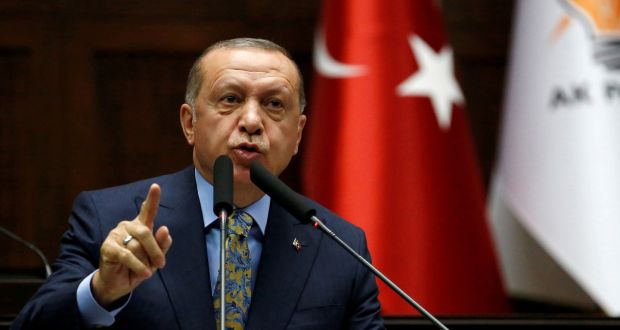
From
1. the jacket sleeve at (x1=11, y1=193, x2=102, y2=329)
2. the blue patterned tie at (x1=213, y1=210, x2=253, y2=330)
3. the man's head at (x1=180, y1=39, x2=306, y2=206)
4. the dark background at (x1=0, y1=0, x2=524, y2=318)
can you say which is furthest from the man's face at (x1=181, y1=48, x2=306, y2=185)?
the dark background at (x1=0, y1=0, x2=524, y2=318)

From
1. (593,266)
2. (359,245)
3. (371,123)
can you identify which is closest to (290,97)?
(359,245)

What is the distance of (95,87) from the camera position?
12.4ft

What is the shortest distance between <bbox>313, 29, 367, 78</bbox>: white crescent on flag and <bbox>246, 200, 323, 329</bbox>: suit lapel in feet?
4.38

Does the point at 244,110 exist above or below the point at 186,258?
above

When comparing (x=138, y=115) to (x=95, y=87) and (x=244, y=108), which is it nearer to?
(x=95, y=87)

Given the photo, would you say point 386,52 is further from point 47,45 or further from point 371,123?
point 47,45

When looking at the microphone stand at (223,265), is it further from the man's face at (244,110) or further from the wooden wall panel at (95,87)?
the wooden wall panel at (95,87)

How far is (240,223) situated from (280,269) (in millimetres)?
123

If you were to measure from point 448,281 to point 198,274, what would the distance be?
61.2 inches

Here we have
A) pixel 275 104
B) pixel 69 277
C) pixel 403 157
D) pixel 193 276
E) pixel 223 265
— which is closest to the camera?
pixel 223 265

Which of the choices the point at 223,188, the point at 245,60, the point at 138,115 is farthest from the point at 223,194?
the point at 138,115

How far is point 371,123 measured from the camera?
126 inches

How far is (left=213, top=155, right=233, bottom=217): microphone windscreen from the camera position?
146cm

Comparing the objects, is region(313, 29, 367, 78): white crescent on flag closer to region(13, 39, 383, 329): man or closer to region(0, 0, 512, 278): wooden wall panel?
region(0, 0, 512, 278): wooden wall panel
